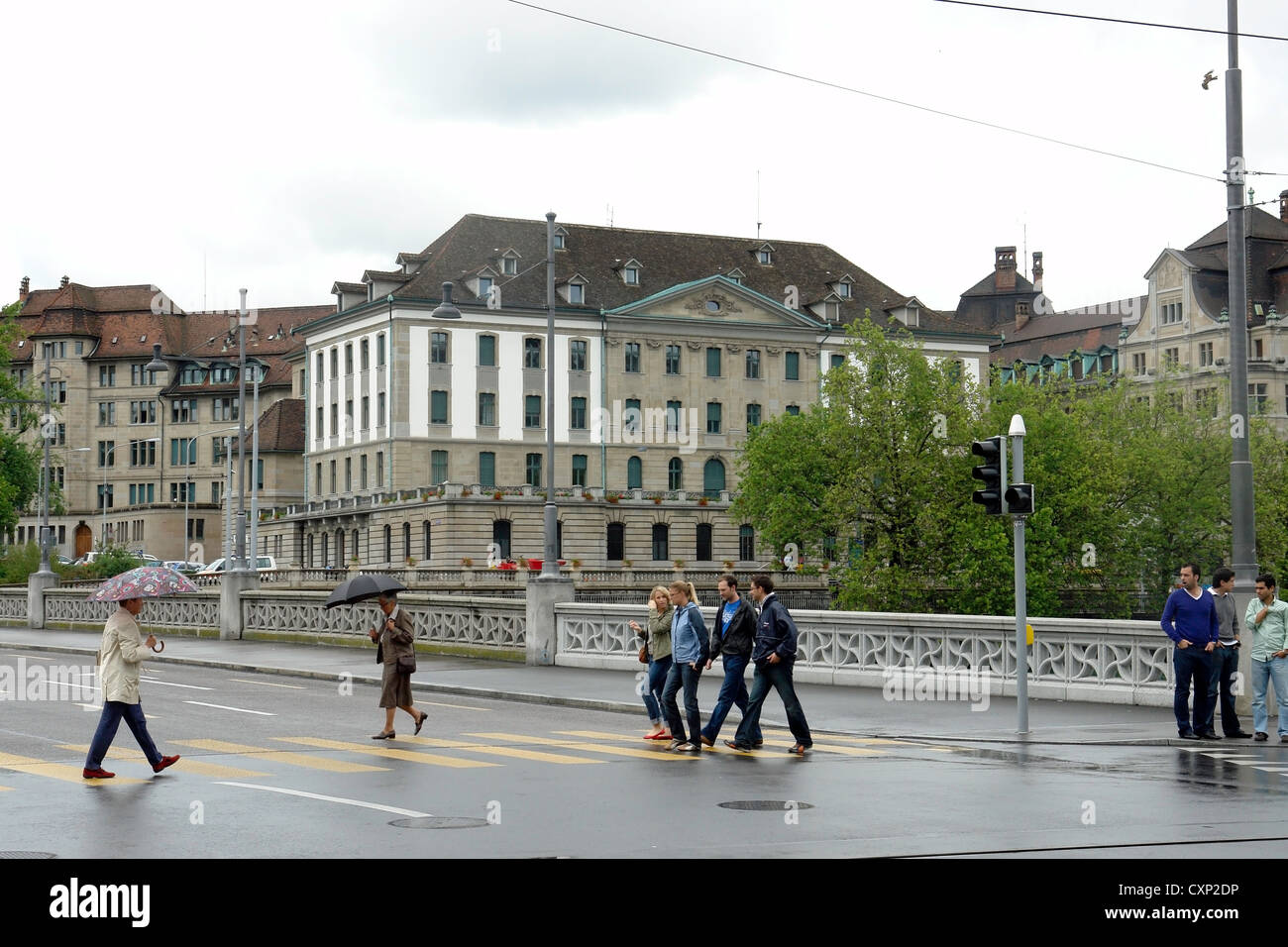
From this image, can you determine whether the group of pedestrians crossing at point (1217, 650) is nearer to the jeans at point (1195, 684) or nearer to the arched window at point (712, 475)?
the jeans at point (1195, 684)

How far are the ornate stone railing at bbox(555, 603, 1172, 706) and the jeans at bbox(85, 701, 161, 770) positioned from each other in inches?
513

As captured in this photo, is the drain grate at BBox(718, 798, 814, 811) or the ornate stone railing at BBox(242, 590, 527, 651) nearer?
the drain grate at BBox(718, 798, 814, 811)

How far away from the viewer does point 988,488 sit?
20.7 meters

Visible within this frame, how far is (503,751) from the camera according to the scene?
1836 centimetres

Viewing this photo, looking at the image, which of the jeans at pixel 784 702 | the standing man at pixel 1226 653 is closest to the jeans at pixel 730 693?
the jeans at pixel 784 702

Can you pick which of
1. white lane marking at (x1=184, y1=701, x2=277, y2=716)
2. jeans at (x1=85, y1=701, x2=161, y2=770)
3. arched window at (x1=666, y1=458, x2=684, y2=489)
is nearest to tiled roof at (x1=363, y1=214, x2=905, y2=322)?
arched window at (x1=666, y1=458, x2=684, y2=489)

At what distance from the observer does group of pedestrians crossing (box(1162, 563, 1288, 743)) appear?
19594 mm

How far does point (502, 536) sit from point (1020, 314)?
62.1m

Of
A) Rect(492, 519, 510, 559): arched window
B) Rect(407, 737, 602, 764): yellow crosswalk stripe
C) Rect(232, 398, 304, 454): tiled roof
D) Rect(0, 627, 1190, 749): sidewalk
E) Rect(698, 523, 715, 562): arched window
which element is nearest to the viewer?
Rect(407, 737, 602, 764): yellow crosswalk stripe

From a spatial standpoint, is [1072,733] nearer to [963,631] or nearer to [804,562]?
[963,631]

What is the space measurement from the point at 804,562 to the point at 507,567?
50.2ft

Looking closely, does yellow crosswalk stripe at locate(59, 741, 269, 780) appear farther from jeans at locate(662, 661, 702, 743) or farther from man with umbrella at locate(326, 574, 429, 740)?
jeans at locate(662, 661, 702, 743)
